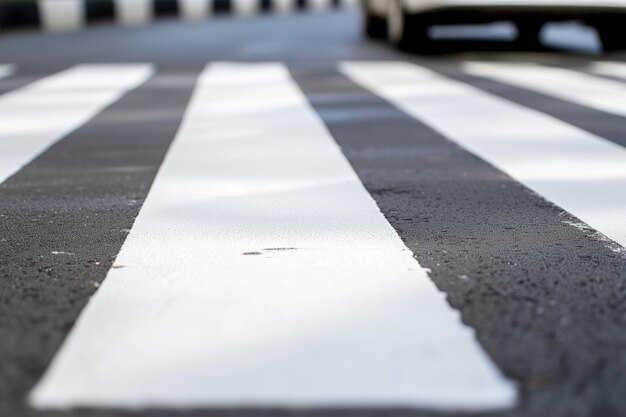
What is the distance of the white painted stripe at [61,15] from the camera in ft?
45.3

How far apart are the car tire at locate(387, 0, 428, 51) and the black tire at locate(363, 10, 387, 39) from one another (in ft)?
5.66

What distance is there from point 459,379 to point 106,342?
20.2 inches

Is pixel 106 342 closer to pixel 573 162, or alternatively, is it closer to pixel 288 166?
pixel 288 166

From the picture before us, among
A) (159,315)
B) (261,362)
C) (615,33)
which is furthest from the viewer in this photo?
(615,33)

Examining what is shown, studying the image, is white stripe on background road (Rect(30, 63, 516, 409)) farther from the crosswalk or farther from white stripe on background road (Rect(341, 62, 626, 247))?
white stripe on background road (Rect(341, 62, 626, 247))

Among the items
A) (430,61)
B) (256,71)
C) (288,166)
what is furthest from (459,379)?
(430,61)

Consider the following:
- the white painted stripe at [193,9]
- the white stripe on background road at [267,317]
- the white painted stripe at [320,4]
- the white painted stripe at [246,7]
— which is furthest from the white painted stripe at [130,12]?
the white stripe on background road at [267,317]

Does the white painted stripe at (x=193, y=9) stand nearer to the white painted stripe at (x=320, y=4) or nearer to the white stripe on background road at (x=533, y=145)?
the white painted stripe at (x=320, y=4)

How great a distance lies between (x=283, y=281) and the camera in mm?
1865

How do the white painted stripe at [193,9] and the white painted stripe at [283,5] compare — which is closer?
the white painted stripe at [193,9]

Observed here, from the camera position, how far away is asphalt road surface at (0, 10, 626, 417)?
54.9 inches

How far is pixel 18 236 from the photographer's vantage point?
2.24m

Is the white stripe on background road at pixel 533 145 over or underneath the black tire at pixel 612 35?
over

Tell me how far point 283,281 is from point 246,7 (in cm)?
2092
